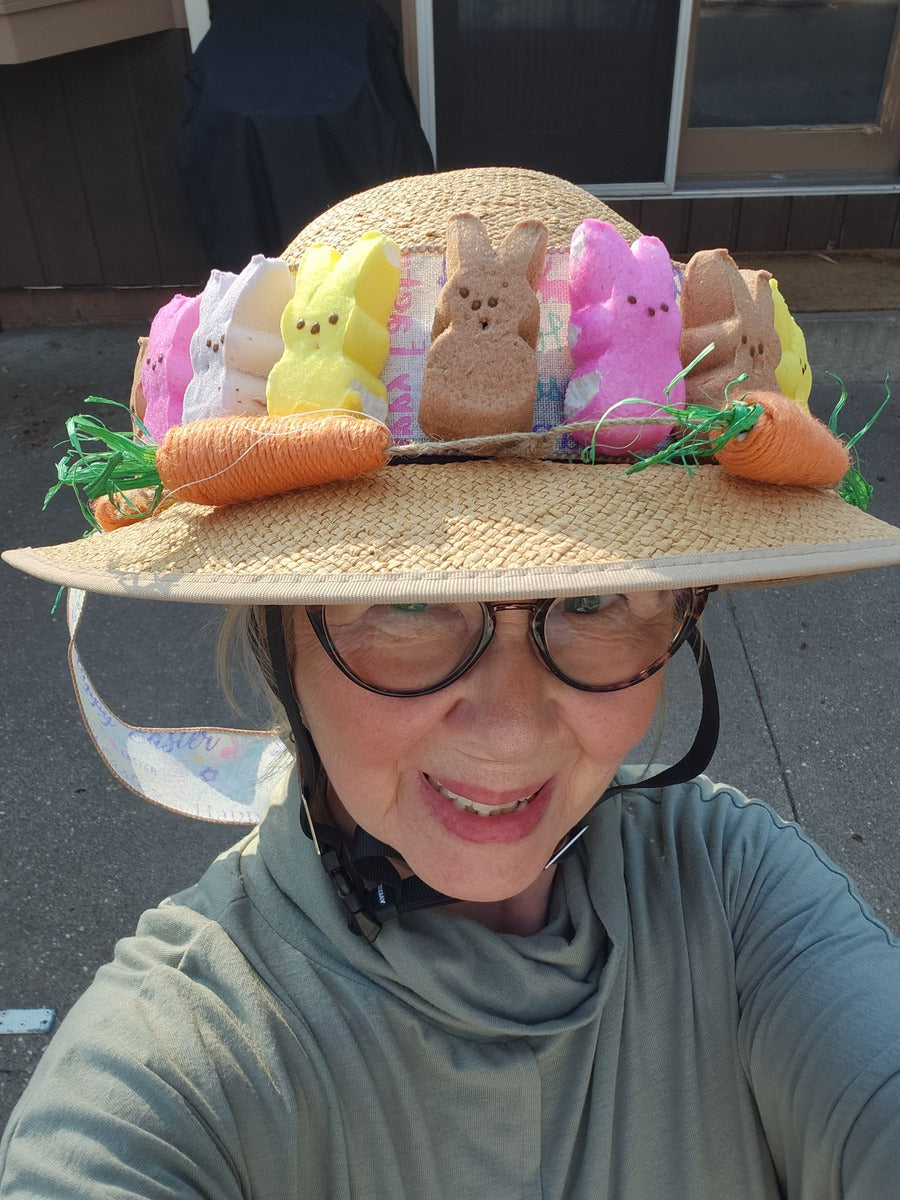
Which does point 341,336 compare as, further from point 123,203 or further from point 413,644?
point 123,203

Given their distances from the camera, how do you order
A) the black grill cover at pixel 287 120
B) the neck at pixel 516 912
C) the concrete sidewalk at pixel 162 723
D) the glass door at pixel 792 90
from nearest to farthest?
the neck at pixel 516 912 → the concrete sidewalk at pixel 162 723 → the black grill cover at pixel 287 120 → the glass door at pixel 792 90

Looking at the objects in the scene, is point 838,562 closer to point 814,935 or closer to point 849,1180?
point 814,935

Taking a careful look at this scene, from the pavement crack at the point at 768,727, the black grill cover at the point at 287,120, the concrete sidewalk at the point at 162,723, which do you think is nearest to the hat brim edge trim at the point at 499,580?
the concrete sidewalk at the point at 162,723

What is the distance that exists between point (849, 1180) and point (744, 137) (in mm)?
5070

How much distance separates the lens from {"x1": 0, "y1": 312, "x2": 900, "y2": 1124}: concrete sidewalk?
8.16ft

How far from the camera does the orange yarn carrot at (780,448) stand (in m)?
0.95

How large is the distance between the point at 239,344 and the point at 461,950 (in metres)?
0.72

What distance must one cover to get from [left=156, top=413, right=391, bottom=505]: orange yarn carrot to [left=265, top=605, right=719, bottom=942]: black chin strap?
0.21 meters

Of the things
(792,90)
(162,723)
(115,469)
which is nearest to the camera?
(115,469)

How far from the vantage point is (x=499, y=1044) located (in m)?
1.14

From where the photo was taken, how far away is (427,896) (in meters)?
1.14

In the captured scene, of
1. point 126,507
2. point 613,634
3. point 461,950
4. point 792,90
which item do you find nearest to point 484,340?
point 613,634

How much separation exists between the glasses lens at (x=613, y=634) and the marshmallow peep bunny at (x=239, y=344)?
15.5 inches

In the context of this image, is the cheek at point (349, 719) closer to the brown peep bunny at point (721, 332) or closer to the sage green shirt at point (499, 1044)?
the sage green shirt at point (499, 1044)
